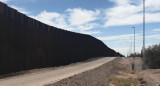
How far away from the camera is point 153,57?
6053cm

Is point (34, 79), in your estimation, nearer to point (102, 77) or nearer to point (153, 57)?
point (102, 77)

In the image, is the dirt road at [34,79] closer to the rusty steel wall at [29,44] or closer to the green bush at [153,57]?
the rusty steel wall at [29,44]

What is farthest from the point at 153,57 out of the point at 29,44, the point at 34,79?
the point at 34,79

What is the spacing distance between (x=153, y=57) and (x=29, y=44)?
26.5 metres

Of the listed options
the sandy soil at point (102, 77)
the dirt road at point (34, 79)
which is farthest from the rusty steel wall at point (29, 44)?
the sandy soil at point (102, 77)

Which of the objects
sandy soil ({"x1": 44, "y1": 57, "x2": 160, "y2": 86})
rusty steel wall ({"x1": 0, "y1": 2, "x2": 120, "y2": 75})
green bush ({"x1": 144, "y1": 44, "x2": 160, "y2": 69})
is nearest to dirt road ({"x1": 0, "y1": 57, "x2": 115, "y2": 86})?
sandy soil ({"x1": 44, "y1": 57, "x2": 160, "y2": 86})

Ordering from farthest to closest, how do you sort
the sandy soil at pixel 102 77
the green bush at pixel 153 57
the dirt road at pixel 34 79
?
the green bush at pixel 153 57 → the sandy soil at pixel 102 77 → the dirt road at pixel 34 79

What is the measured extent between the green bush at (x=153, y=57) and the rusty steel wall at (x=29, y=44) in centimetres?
1404

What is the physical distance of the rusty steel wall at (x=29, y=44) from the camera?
3288 centimetres

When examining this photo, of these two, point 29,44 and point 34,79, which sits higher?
point 29,44

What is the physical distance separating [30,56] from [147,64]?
2737 cm

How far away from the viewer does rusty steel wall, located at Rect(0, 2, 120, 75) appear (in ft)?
108

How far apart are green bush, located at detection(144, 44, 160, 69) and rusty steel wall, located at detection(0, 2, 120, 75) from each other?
14042 millimetres

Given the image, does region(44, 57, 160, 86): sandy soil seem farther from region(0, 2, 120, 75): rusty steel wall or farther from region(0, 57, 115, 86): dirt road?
region(0, 2, 120, 75): rusty steel wall
